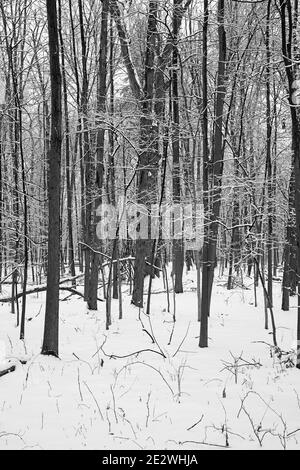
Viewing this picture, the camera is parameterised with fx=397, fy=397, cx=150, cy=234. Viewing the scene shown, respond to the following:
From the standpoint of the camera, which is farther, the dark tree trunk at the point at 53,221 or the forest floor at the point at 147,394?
the dark tree trunk at the point at 53,221

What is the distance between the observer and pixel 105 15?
10758 millimetres

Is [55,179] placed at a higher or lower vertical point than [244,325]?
higher

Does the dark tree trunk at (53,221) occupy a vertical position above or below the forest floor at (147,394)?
above

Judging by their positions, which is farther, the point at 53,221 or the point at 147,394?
the point at 53,221

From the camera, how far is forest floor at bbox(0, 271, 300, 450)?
143 inches

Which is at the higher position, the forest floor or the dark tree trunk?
the dark tree trunk

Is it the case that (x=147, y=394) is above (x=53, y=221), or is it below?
below

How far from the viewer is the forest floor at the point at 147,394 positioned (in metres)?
Result: 3.64

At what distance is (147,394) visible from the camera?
484 centimetres

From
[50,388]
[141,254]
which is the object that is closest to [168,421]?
[50,388]

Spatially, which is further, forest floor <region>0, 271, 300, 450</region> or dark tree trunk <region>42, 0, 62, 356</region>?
dark tree trunk <region>42, 0, 62, 356</region>
